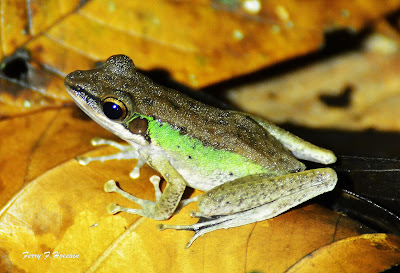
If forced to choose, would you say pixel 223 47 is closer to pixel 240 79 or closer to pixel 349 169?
pixel 240 79

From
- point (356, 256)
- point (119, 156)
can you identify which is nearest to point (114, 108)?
point (119, 156)

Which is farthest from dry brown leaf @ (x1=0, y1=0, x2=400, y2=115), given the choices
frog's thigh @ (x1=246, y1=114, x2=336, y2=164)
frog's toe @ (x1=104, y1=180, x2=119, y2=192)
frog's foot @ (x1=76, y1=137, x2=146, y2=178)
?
frog's toe @ (x1=104, y1=180, x2=119, y2=192)

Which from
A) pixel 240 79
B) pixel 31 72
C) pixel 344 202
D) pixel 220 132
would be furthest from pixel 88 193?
pixel 240 79

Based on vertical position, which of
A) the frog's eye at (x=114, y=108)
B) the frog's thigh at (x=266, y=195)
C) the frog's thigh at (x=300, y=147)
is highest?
the frog's eye at (x=114, y=108)

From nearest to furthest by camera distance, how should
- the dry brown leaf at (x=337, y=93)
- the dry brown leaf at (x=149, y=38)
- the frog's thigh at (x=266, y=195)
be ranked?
the frog's thigh at (x=266, y=195) < the dry brown leaf at (x=149, y=38) < the dry brown leaf at (x=337, y=93)

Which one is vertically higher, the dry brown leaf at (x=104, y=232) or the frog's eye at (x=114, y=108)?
the frog's eye at (x=114, y=108)

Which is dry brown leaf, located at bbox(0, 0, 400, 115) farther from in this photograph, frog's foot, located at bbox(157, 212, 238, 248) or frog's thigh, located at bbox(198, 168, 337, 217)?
frog's foot, located at bbox(157, 212, 238, 248)

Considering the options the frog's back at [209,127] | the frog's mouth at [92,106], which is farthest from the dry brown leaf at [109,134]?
the frog's back at [209,127]

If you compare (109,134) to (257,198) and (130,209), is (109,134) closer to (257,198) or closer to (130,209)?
(130,209)

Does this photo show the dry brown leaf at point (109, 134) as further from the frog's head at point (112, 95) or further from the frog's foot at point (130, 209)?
the frog's head at point (112, 95)
